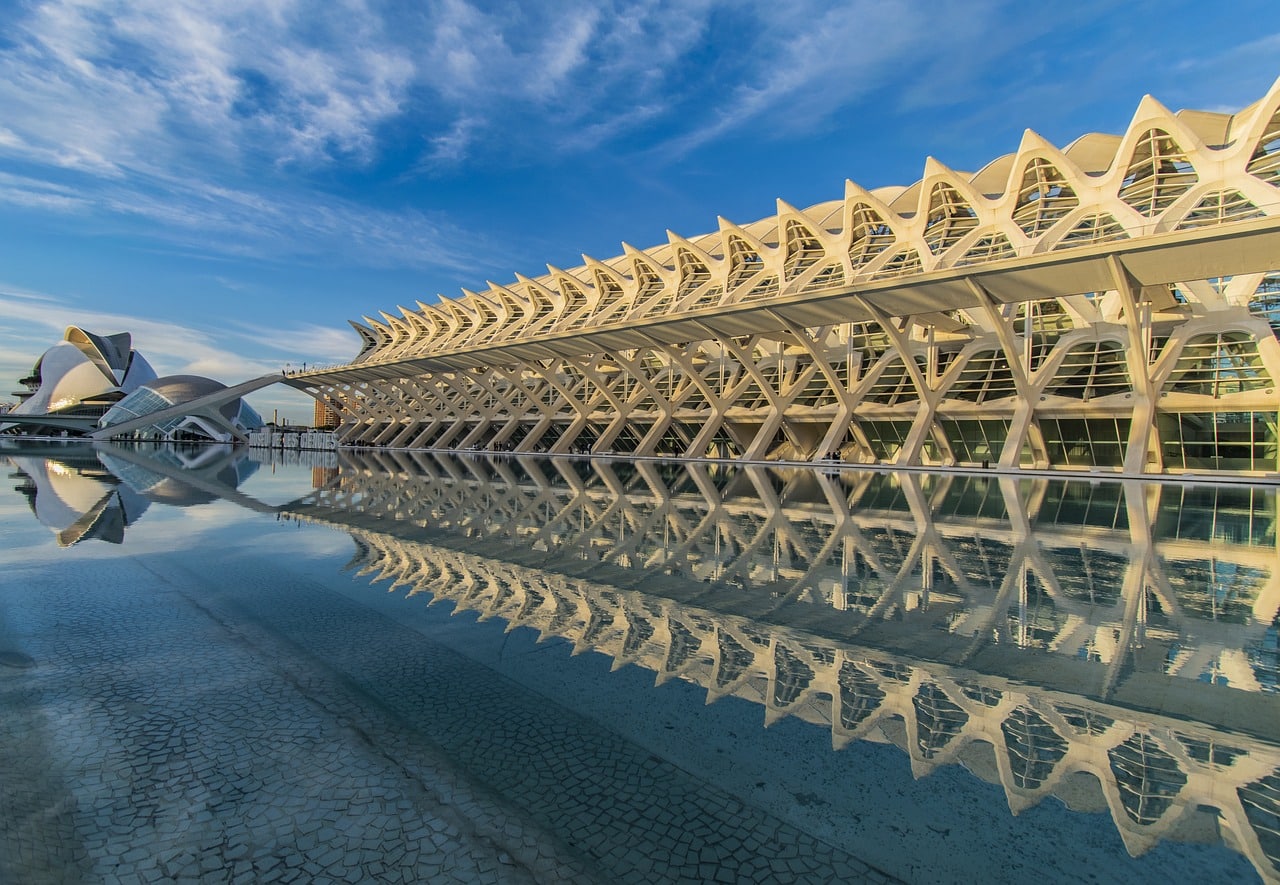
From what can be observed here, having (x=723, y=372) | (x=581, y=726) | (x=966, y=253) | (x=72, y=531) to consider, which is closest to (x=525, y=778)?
(x=581, y=726)

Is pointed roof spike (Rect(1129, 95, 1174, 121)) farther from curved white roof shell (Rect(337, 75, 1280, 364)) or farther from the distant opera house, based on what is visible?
the distant opera house

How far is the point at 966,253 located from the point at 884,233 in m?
5.63

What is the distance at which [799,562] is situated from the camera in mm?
6473

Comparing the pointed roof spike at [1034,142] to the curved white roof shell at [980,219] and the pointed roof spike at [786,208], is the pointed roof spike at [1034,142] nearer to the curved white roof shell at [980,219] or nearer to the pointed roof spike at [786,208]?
the curved white roof shell at [980,219]

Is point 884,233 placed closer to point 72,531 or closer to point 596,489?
point 596,489

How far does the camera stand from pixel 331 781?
2350 mm

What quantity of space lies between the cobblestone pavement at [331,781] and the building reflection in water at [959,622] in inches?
32.3

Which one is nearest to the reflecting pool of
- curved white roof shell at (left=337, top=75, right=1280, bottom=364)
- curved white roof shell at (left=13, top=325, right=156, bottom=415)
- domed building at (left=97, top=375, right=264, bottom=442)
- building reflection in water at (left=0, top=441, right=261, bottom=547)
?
building reflection in water at (left=0, top=441, right=261, bottom=547)

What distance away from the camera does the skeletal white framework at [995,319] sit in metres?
19.9

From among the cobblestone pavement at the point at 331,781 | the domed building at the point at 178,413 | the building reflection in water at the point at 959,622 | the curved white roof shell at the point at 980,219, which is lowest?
the cobblestone pavement at the point at 331,781

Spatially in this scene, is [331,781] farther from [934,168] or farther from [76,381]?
[76,381]

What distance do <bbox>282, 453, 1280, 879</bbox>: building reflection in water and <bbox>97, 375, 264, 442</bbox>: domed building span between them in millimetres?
51442

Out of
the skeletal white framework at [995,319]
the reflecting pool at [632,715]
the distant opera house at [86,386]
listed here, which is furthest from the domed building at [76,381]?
the reflecting pool at [632,715]

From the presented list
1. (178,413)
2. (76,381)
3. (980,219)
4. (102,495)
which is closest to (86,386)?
(76,381)
